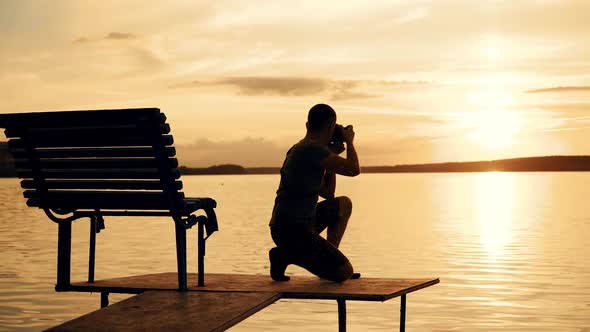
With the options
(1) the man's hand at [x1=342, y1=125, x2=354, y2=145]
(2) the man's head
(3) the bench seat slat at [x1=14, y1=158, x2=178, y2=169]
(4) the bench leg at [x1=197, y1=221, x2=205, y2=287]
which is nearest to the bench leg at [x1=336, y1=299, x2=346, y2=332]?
(4) the bench leg at [x1=197, y1=221, x2=205, y2=287]

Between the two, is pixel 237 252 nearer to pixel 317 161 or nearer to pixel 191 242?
pixel 191 242

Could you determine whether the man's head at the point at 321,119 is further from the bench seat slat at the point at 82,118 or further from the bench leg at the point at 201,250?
the bench seat slat at the point at 82,118

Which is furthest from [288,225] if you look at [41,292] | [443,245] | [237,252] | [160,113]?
[443,245]

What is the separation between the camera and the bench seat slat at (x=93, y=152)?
29.8 feet

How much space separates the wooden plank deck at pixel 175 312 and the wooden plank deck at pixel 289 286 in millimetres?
280

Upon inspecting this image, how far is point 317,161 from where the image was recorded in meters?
9.60

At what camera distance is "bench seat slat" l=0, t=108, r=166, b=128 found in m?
8.86

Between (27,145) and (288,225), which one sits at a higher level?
(27,145)

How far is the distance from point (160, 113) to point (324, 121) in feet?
5.51

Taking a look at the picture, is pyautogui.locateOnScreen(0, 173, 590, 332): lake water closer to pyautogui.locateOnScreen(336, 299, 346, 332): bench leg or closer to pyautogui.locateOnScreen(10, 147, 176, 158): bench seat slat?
pyautogui.locateOnScreen(336, 299, 346, 332): bench leg

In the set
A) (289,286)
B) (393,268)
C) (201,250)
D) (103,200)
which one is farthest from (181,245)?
(393,268)

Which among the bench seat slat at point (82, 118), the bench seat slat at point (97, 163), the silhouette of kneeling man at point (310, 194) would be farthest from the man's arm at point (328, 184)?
the bench seat slat at point (82, 118)

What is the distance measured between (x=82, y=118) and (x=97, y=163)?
471 mm

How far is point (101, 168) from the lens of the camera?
A: 9422mm
